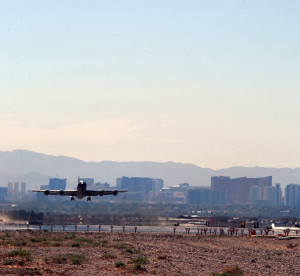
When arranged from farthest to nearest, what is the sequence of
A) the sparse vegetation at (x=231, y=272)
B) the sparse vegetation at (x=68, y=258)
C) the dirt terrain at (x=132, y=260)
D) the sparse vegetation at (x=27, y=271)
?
the sparse vegetation at (x=68, y=258), the dirt terrain at (x=132, y=260), the sparse vegetation at (x=231, y=272), the sparse vegetation at (x=27, y=271)

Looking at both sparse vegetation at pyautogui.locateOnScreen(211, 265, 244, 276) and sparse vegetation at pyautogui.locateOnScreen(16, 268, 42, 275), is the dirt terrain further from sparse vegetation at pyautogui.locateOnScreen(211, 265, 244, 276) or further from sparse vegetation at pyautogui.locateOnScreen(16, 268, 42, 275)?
sparse vegetation at pyautogui.locateOnScreen(211, 265, 244, 276)

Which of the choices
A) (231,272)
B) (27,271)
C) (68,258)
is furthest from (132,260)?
(27,271)

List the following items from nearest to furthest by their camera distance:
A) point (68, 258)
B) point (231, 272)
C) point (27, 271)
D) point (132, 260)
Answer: point (27, 271) < point (231, 272) < point (132, 260) < point (68, 258)

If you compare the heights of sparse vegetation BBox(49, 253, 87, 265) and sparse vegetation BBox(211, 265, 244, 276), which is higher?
sparse vegetation BBox(49, 253, 87, 265)

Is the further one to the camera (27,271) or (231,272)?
(231,272)

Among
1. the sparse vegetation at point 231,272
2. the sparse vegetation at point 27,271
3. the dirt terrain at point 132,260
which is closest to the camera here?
the sparse vegetation at point 27,271

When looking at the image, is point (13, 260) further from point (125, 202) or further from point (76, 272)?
point (125, 202)

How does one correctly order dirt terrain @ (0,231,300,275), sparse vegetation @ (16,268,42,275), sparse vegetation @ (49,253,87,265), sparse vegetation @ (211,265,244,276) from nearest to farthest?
1. sparse vegetation @ (16,268,42,275)
2. sparse vegetation @ (211,265,244,276)
3. dirt terrain @ (0,231,300,275)
4. sparse vegetation @ (49,253,87,265)

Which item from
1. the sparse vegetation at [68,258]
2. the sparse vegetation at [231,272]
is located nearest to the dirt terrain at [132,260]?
the sparse vegetation at [68,258]

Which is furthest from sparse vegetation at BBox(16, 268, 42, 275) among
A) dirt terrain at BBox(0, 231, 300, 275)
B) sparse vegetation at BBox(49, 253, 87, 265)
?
sparse vegetation at BBox(49, 253, 87, 265)

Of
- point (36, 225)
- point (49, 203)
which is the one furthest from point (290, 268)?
point (36, 225)

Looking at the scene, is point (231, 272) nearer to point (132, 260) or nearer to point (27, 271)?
point (132, 260)

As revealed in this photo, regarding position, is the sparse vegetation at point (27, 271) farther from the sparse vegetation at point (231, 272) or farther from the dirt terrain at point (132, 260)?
the sparse vegetation at point (231, 272)
